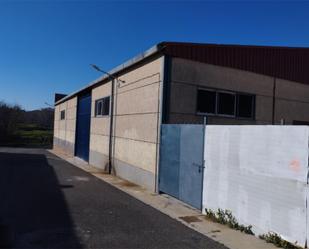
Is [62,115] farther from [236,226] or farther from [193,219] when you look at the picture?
[236,226]

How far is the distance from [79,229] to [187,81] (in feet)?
21.7

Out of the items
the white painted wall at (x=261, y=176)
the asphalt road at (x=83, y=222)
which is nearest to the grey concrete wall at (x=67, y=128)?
the asphalt road at (x=83, y=222)

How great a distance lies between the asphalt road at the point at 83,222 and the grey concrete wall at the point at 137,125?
1534mm

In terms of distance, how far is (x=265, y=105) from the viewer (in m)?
15.0

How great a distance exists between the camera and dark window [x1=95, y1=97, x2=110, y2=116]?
20698 mm

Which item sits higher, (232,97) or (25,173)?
(232,97)

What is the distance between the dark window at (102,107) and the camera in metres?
20.7

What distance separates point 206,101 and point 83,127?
15.3 meters

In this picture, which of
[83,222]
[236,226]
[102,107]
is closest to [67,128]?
[102,107]

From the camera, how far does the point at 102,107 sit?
2169cm

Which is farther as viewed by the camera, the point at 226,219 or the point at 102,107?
the point at 102,107

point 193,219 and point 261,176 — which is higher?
point 261,176

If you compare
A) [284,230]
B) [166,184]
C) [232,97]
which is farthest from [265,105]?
[284,230]

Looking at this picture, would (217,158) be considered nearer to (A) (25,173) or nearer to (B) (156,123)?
(B) (156,123)
